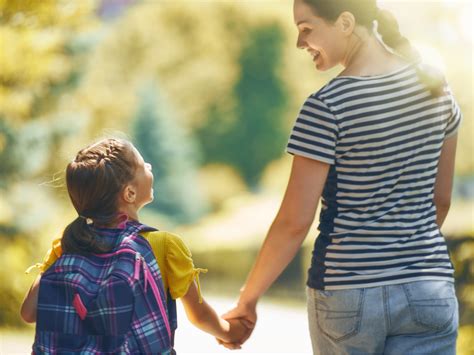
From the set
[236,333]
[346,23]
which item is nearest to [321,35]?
[346,23]

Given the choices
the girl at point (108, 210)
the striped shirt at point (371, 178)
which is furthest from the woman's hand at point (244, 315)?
the striped shirt at point (371, 178)

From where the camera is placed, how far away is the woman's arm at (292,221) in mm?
1971

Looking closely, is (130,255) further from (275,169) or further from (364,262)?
(275,169)

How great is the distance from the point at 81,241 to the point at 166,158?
9327 mm

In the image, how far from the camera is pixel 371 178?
1.93m

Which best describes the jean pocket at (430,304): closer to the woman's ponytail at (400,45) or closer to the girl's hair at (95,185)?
the woman's ponytail at (400,45)

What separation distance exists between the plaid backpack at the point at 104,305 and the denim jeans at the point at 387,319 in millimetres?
376

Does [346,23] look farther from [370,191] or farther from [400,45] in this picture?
[370,191]

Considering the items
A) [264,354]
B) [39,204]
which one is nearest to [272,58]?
[39,204]

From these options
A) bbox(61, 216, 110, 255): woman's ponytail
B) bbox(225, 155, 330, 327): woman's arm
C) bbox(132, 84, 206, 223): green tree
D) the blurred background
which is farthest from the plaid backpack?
bbox(132, 84, 206, 223): green tree

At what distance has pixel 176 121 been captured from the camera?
1159 centimetres

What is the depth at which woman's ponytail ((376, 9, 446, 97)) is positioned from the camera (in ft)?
6.64

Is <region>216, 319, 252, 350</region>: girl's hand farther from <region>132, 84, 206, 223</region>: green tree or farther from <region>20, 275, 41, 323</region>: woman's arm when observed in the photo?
<region>132, 84, 206, 223</region>: green tree

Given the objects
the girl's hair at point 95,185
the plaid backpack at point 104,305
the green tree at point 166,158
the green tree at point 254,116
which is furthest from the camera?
the green tree at point 254,116
